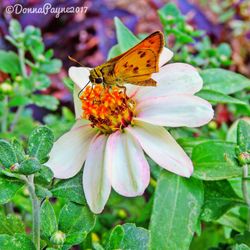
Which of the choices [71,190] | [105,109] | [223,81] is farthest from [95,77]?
[223,81]

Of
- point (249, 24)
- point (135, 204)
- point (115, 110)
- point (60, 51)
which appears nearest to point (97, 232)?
point (135, 204)

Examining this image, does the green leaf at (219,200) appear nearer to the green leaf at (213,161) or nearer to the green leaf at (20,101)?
the green leaf at (213,161)

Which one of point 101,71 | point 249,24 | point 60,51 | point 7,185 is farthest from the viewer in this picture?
point 249,24

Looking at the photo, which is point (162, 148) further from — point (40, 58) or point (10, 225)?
point (40, 58)

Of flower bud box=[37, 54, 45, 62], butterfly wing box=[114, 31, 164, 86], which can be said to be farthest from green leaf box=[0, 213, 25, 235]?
flower bud box=[37, 54, 45, 62]

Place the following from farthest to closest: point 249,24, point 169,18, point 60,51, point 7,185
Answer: point 249,24 < point 60,51 < point 169,18 < point 7,185

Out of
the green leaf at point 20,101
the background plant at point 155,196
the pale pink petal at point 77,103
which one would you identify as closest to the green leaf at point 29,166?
the background plant at point 155,196

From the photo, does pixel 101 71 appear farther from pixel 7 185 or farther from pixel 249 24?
pixel 249 24
